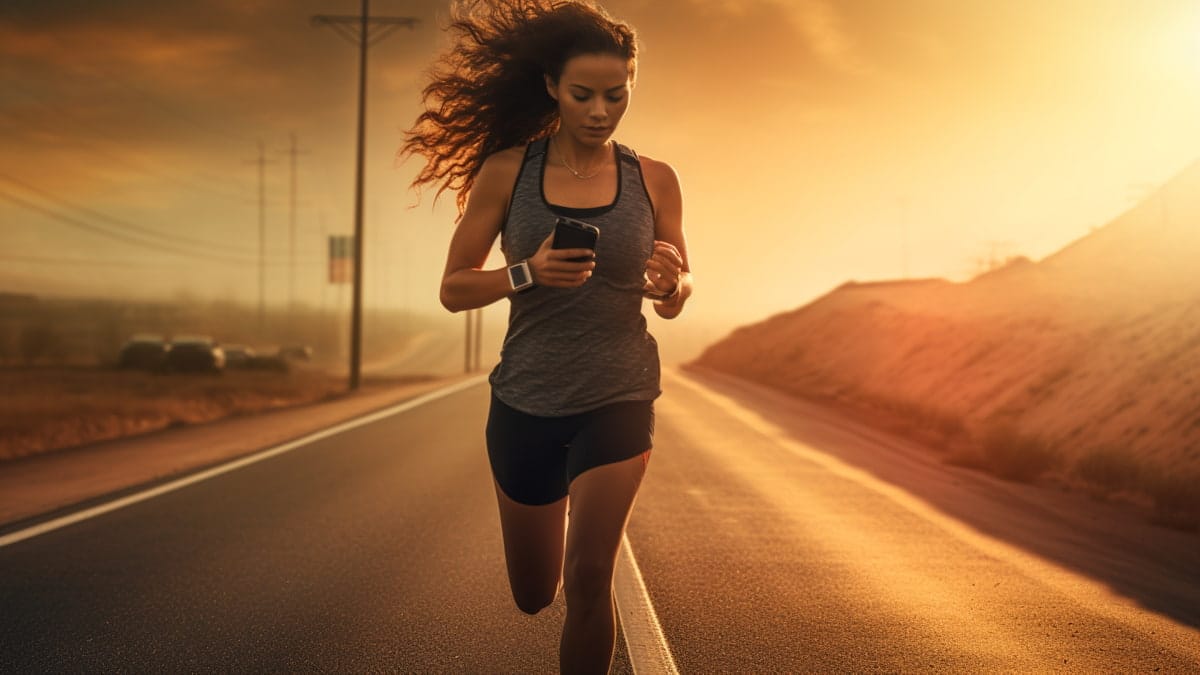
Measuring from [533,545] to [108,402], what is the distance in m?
24.5

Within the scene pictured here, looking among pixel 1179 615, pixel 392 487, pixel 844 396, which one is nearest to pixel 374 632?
pixel 1179 615

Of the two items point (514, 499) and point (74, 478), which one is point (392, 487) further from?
point (514, 499)

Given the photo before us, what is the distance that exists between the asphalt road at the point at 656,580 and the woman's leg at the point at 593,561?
1.05m

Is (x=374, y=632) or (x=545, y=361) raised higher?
(x=545, y=361)

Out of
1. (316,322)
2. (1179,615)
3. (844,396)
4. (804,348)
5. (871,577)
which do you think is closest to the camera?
(1179,615)

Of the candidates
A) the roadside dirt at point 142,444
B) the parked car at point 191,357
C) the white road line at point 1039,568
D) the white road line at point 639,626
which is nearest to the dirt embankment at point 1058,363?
the white road line at point 1039,568

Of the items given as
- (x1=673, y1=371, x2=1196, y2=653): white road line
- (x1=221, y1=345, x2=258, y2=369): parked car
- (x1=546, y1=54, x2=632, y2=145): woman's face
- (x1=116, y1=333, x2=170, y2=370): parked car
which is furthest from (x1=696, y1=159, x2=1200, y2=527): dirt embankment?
(x1=116, y1=333, x2=170, y2=370): parked car

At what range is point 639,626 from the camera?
4.64 metres

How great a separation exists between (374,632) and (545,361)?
1.95 metres

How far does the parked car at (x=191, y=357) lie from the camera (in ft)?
135

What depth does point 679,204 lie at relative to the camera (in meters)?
→ 3.55

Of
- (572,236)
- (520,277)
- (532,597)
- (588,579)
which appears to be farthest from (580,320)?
(532,597)

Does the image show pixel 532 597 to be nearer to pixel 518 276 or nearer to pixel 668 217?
pixel 518 276

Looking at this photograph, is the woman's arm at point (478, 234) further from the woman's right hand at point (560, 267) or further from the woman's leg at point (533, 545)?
the woman's leg at point (533, 545)
